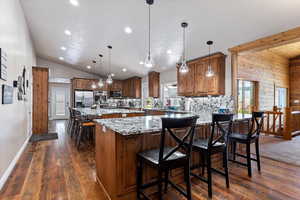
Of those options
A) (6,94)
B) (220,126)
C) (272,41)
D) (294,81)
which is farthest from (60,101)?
(294,81)

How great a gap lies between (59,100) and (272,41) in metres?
10.7

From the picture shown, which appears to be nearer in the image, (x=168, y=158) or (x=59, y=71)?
(x=168, y=158)

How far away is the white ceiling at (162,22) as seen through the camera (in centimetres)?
268

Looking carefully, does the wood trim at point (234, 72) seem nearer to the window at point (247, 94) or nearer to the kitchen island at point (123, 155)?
the window at point (247, 94)

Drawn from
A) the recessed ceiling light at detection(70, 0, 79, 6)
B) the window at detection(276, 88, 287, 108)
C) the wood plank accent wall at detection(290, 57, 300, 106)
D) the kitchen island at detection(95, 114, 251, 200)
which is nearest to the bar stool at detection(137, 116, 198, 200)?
the kitchen island at detection(95, 114, 251, 200)

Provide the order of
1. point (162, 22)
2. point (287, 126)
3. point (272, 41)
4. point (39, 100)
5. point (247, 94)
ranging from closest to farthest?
point (272, 41) < point (162, 22) < point (287, 126) < point (39, 100) < point (247, 94)

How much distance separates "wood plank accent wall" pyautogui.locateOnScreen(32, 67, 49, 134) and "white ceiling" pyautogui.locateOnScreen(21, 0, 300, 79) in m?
1.29

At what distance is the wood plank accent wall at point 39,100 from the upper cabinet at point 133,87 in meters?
3.72

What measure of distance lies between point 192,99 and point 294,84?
582cm

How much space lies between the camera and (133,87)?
8.02 metres

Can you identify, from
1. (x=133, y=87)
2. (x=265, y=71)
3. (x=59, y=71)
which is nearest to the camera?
(x=265, y=71)

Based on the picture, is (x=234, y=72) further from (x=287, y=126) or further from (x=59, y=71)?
(x=59, y=71)

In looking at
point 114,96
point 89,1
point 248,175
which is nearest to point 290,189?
point 248,175

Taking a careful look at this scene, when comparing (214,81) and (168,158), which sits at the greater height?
(214,81)
